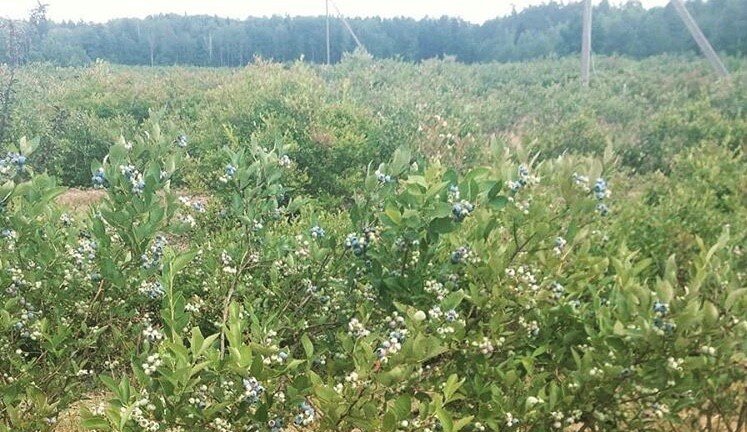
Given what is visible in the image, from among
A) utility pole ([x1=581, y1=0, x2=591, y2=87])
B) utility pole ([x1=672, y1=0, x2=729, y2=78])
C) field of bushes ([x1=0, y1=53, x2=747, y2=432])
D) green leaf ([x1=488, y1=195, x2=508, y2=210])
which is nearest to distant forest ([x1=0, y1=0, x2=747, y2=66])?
utility pole ([x1=672, y1=0, x2=729, y2=78])

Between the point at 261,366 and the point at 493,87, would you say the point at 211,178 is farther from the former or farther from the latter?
the point at 493,87

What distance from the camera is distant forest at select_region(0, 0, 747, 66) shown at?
131 feet

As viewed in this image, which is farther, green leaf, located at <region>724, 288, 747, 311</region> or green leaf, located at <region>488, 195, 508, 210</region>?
green leaf, located at <region>488, 195, 508, 210</region>

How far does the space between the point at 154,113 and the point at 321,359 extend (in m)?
1.32

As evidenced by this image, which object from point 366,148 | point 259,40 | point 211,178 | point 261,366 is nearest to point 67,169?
point 211,178

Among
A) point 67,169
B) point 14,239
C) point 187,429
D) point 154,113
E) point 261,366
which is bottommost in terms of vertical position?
point 67,169

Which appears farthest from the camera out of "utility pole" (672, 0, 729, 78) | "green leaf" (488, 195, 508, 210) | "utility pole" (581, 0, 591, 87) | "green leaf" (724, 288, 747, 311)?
"utility pole" (672, 0, 729, 78)

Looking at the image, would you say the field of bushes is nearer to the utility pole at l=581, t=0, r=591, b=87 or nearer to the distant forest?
the utility pole at l=581, t=0, r=591, b=87

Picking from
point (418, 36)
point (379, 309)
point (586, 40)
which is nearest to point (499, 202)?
point (379, 309)

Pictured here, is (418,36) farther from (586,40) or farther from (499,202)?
(499,202)

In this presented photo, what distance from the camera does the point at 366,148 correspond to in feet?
44.4

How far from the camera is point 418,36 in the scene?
46500 millimetres

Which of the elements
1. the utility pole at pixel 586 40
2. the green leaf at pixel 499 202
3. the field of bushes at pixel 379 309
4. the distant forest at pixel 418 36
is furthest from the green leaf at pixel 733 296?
the distant forest at pixel 418 36

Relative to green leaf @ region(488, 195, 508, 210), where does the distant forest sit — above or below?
above
